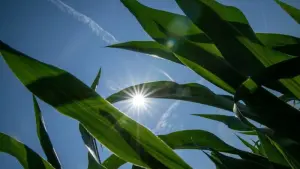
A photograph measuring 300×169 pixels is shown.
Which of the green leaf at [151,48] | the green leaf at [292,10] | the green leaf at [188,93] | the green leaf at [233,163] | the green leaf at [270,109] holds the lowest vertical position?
the green leaf at [233,163]

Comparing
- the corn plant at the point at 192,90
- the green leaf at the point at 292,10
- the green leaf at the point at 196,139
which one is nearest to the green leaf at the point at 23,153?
the corn plant at the point at 192,90

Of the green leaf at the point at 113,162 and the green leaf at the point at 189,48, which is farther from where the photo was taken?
the green leaf at the point at 113,162

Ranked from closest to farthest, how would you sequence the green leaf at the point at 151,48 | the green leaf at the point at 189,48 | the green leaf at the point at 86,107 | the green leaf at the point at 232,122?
the green leaf at the point at 86,107
the green leaf at the point at 189,48
the green leaf at the point at 151,48
the green leaf at the point at 232,122

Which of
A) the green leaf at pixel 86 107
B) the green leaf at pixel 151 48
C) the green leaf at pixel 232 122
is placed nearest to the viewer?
the green leaf at pixel 86 107

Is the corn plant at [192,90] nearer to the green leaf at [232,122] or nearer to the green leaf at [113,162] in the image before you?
the green leaf at [113,162]

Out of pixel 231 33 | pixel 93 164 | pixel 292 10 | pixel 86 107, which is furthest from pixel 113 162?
pixel 292 10

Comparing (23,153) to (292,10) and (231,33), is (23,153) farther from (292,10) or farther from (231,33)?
(292,10)

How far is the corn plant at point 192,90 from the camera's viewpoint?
399mm

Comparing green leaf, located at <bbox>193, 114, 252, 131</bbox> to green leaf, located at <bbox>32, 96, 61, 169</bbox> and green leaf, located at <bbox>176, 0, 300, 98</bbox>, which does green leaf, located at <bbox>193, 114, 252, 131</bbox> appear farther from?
green leaf, located at <bbox>32, 96, 61, 169</bbox>

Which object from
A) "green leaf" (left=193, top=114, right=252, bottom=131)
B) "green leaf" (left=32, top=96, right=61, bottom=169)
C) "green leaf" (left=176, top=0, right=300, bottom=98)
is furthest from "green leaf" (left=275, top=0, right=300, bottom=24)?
"green leaf" (left=32, top=96, right=61, bottom=169)

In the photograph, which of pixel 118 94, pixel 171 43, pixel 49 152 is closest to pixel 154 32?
pixel 171 43

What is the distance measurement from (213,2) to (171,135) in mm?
294

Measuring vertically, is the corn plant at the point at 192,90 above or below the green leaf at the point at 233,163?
above

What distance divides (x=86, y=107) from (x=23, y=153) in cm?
19
